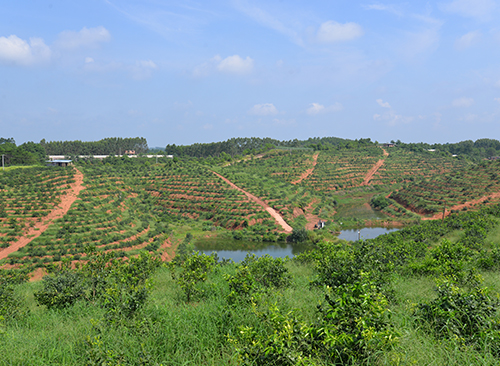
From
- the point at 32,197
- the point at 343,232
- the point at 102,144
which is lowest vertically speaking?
the point at 343,232

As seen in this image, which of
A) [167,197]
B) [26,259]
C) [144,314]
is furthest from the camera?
[167,197]

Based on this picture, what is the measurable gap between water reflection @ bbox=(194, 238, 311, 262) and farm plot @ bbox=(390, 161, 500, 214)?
2882 cm

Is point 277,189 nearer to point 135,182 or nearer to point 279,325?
point 135,182

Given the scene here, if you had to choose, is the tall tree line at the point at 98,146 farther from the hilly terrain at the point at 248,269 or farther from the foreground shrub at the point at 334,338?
the foreground shrub at the point at 334,338

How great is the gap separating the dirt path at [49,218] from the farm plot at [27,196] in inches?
16.5

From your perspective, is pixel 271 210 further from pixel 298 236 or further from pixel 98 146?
pixel 98 146

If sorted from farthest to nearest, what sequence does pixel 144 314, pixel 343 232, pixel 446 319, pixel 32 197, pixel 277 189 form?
pixel 277 189 < pixel 343 232 < pixel 32 197 < pixel 144 314 < pixel 446 319

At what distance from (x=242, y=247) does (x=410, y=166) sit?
7482 cm

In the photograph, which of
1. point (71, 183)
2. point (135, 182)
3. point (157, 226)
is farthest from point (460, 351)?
point (135, 182)

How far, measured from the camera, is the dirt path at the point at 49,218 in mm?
27469

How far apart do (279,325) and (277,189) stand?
193 feet

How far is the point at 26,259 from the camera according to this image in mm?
25562

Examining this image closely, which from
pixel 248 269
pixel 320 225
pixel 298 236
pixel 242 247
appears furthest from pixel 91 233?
pixel 320 225

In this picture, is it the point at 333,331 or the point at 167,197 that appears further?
the point at 167,197
